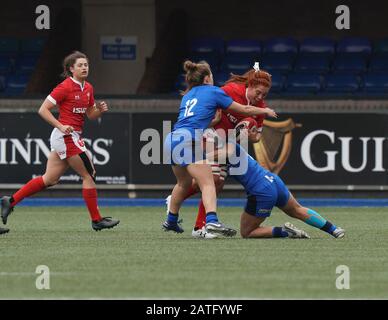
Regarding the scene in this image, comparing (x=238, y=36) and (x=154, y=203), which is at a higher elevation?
(x=238, y=36)

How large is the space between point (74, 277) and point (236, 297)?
1.67 meters

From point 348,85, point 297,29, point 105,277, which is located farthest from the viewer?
point 297,29

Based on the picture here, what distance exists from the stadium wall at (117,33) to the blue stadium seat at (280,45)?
281cm

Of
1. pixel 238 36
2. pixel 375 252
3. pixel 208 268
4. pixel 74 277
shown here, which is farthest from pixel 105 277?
pixel 238 36

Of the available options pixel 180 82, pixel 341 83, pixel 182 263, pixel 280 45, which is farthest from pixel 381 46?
pixel 182 263

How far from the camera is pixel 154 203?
68.7 ft

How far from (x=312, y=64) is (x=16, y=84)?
5424mm

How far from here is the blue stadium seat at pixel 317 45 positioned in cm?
2562

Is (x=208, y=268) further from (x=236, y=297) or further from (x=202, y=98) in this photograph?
(x=202, y=98)

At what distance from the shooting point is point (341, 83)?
23.9m

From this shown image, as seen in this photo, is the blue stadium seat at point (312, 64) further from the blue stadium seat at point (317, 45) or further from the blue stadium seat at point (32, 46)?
the blue stadium seat at point (32, 46)

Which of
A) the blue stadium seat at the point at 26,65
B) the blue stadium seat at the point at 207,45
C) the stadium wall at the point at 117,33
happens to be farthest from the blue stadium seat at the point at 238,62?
the blue stadium seat at the point at 26,65

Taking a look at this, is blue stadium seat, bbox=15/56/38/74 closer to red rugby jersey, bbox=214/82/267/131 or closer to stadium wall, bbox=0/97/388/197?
stadium wall, bbox=0/97/388/197

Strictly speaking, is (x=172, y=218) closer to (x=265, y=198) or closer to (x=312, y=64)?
(x=265, y=198)
